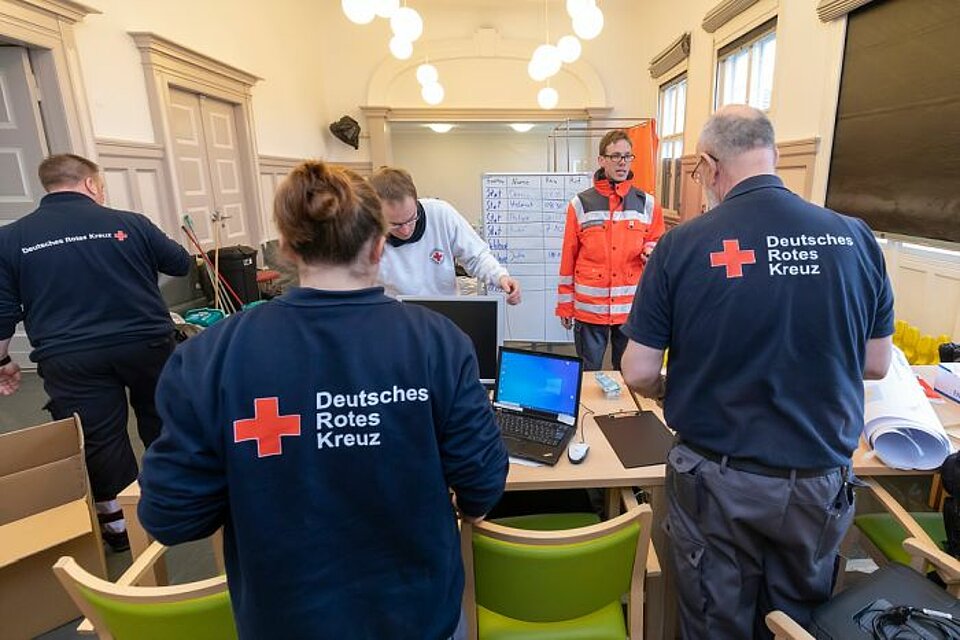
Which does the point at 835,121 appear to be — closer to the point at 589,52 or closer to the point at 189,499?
the point at 189,499

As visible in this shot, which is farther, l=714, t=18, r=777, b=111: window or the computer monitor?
l=714, t=18, r=777, b=111: window

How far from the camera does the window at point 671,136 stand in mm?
5641

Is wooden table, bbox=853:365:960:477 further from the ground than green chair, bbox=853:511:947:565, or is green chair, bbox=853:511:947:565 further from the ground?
wooden table, bbox=853:365:960:477

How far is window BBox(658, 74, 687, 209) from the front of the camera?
564 cm

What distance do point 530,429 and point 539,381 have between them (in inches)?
5.9

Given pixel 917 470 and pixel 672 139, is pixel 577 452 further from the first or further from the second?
pixel 672 139

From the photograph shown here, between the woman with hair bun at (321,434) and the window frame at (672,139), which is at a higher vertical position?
the window frame at (672,139)

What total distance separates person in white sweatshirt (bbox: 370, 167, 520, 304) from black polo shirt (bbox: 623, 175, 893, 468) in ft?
2.71

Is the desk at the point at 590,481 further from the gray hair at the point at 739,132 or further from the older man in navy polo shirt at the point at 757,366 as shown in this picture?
the gray hair at the point at 739,132

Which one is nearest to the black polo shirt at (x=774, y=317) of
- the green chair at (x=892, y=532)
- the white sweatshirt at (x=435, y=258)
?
the green chair at (x=892, y=532)

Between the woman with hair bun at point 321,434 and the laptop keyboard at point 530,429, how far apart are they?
0.70 metres

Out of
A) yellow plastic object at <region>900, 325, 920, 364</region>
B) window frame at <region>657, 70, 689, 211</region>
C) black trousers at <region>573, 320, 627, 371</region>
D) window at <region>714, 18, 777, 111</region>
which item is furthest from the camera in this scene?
window frame at <region>657, 70, 689, 211</region>

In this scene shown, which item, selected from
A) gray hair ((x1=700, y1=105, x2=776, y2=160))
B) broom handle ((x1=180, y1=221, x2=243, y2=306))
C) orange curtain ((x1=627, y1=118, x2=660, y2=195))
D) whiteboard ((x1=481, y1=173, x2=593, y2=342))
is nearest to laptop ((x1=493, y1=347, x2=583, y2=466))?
gray hair ((x1=700, y1=105, x2=776, y2=160))

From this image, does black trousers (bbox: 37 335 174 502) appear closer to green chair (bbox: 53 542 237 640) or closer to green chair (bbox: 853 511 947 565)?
green chair (bbox: 53 542 237 640)
